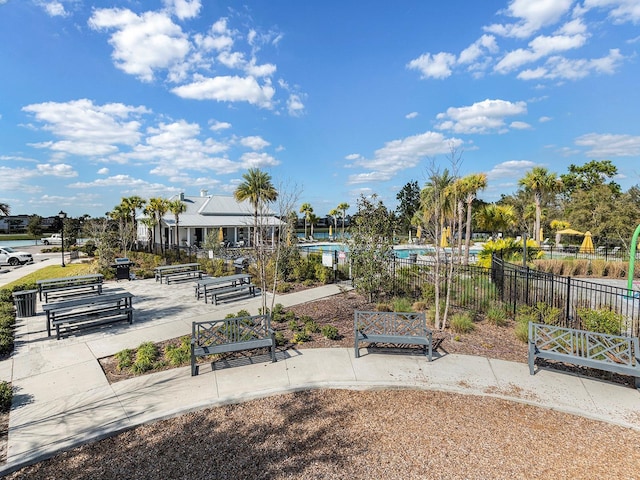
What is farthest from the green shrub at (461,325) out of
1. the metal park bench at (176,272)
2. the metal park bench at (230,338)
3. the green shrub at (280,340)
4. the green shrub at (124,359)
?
the metal park bench at (176,272)

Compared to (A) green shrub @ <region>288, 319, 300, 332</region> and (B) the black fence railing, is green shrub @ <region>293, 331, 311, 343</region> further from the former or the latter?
(B) the black fence railing

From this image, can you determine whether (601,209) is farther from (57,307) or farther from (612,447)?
(57,307)

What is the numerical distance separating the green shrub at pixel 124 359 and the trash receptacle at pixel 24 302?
17.2 feet

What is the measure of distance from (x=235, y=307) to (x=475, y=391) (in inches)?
299

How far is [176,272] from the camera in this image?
1739cm

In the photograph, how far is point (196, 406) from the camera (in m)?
4.82

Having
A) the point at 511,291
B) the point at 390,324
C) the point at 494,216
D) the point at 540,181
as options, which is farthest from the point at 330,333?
the point at 540,181

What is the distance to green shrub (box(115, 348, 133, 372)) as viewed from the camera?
20.5 ft

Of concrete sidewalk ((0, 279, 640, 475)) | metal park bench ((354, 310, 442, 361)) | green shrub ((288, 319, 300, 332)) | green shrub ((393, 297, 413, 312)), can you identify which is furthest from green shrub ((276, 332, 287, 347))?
green shrub ((393, 297, 413, 312))

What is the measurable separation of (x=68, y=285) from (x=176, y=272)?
5143mm

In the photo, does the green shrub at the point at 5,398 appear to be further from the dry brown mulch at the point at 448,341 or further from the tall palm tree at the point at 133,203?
the tall palm tree at the point at 133,203

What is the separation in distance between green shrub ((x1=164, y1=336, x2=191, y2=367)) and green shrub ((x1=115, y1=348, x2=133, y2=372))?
0.64 m

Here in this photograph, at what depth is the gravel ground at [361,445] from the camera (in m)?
3.55

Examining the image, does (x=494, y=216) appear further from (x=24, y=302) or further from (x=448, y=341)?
(x=24, y=302)
